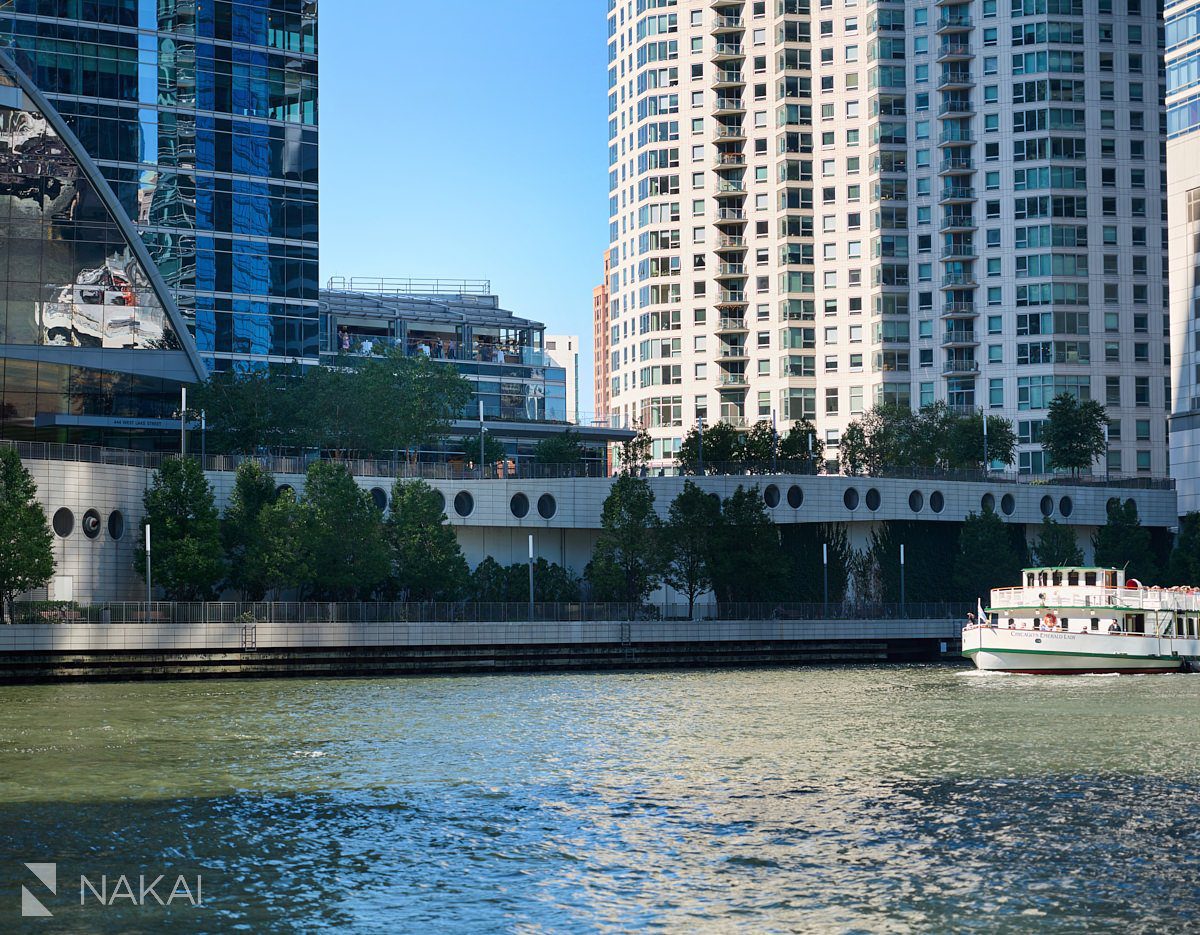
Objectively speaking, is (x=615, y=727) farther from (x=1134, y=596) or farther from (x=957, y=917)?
(x=1134, y=596)

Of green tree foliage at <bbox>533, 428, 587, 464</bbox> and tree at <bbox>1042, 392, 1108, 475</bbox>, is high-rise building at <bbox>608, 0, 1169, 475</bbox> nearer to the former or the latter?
tree at <bbox>1042, 392, 1108, 475</bbox>

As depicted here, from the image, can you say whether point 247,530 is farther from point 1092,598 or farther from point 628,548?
point 1092,598

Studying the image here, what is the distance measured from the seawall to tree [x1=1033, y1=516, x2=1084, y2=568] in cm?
1437

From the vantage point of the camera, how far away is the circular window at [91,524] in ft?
275

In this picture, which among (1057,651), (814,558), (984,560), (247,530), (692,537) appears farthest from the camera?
(814,558)

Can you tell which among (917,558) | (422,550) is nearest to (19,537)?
(422,550)

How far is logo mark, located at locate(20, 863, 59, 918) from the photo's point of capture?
26.6 metres

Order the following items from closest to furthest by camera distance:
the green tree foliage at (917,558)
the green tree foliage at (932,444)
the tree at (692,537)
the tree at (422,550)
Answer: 1. the tree at (422,550)
2. the tree at (692,537)
3. the green tree foliage at (917,558)
4. the green tree foliage at (932,444)

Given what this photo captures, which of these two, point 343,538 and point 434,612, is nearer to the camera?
point 434,612

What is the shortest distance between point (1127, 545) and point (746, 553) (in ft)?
100

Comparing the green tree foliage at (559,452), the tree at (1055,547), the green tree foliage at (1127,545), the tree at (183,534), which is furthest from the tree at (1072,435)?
the tree at (183,534)

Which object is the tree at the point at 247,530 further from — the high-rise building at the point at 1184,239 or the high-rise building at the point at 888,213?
the high-rise building at the point at 888,213

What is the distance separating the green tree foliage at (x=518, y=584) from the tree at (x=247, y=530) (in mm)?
12384

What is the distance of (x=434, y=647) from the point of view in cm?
8250
